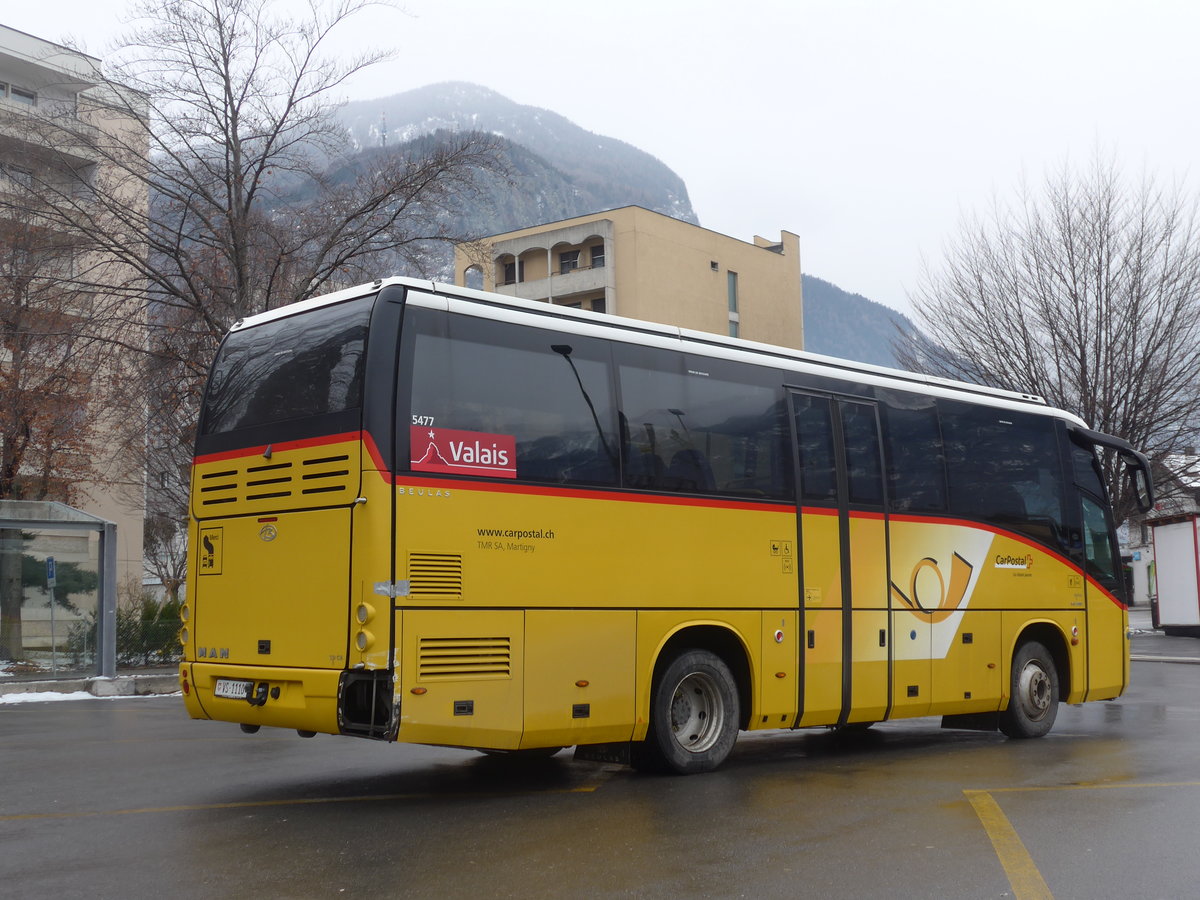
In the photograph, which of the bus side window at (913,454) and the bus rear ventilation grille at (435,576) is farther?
the bus side window at (913,454)

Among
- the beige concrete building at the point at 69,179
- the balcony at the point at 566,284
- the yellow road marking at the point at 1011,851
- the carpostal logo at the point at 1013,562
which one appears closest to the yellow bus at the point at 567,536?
the carpostal logo at the point at 1013,562

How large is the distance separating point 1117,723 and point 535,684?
844cm

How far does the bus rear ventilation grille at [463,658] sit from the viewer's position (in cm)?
842

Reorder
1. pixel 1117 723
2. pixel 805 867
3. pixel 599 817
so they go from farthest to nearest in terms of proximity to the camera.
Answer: pixel 1117 723, pixel 599 817, pixel 805 867

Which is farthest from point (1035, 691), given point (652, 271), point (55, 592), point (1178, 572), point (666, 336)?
point (652, 271)

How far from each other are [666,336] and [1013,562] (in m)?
4.94

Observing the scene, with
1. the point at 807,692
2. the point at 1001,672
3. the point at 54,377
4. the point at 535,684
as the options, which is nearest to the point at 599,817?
the point at 535,684

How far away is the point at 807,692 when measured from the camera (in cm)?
1105

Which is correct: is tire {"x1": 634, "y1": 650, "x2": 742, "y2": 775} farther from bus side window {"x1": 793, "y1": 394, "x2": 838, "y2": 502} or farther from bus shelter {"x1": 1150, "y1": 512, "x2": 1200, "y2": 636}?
bus shelter {"x1": 1150, "y1": 512, "x2": 1200, "y2": 636}

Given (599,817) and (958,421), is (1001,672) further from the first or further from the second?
(599,817)

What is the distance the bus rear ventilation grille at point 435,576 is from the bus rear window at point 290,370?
3.68 ft

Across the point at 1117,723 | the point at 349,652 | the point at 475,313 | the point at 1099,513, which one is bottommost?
the point at 1117,723

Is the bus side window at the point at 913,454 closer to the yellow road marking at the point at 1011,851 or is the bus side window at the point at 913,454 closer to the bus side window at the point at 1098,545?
the bus side window at the point at 1098,545

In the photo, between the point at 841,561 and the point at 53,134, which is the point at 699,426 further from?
the point at 53,134
